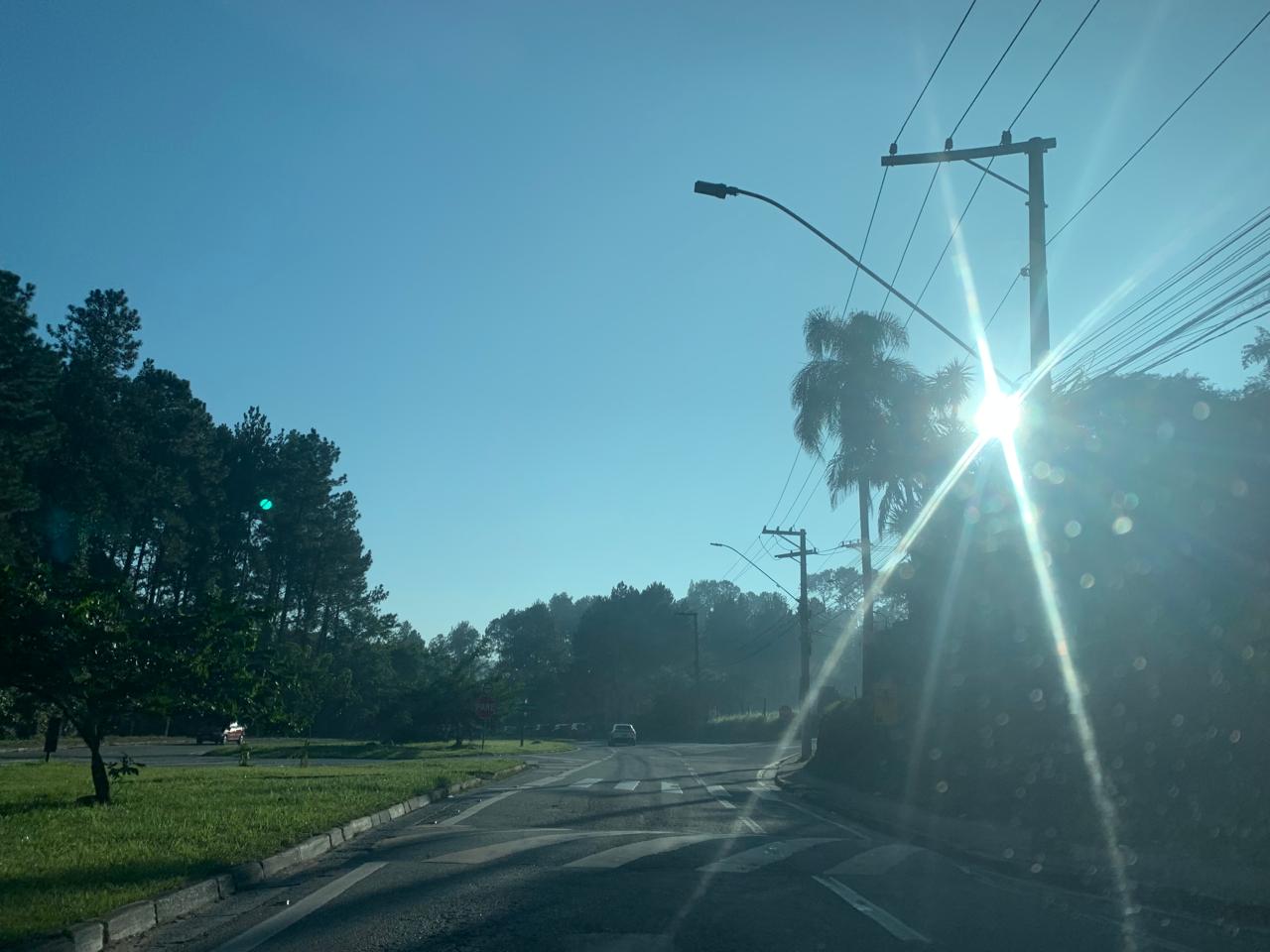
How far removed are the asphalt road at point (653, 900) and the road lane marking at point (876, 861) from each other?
A: 0.04 meters

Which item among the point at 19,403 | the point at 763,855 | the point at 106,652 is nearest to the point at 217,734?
the point at 19,403

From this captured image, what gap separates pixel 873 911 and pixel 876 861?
Answer: 3661 mm

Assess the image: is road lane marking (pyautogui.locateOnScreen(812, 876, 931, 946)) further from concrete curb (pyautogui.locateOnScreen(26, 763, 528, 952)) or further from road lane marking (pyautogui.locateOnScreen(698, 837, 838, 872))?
concrete curb (pyautogui.locateOnScreen(26, 763, 528, 952))

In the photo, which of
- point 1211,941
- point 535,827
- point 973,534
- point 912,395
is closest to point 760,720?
point 912,395

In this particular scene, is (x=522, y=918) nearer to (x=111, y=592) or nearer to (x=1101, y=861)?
(x=1101, y=861)

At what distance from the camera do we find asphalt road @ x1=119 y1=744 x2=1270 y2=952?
26.1 feet

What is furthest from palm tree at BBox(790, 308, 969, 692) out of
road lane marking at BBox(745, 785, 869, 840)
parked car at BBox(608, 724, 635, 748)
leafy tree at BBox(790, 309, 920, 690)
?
parked car at BBox(608, 724, 635, 748)

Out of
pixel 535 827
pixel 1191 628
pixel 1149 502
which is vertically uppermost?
pixel 1149 502

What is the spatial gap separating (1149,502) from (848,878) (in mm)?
6650

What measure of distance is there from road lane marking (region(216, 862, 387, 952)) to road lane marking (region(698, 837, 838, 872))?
11.4 feet

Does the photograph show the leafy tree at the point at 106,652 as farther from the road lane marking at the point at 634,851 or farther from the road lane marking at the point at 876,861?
the road lane marking at the point at 876,861

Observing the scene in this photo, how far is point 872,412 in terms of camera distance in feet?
111

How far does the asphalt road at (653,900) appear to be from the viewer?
7.96 meters

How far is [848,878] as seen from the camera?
11.0 metres
